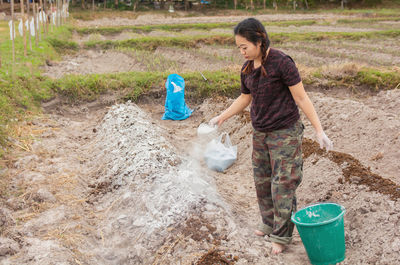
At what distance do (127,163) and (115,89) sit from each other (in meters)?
3.99

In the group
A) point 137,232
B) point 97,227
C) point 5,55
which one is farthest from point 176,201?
point 5,55

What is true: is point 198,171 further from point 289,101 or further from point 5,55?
point 5,55

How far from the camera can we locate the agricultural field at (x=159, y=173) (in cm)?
344

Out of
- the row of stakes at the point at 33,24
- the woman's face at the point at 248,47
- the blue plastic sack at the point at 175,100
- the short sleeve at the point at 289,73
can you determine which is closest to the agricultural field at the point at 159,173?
the blue plastic sack at the point at 175,100

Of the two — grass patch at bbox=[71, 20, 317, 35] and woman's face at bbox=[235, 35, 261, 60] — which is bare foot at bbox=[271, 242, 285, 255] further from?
grass patch at bbox=[71, 20, 317, 35]

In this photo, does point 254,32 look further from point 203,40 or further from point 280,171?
point 203,40

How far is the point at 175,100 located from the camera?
7766mm

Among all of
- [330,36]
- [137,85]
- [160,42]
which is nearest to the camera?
[137,85]

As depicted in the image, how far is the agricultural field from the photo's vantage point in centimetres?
344

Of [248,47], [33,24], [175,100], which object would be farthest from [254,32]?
[33,24]

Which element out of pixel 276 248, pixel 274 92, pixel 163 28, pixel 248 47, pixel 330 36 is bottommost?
pixel 276 248

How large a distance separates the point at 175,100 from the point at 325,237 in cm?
507

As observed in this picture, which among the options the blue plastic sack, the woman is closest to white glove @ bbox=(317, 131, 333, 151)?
the woman

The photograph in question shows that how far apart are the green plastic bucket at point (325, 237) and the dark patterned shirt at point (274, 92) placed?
2.33 ft
